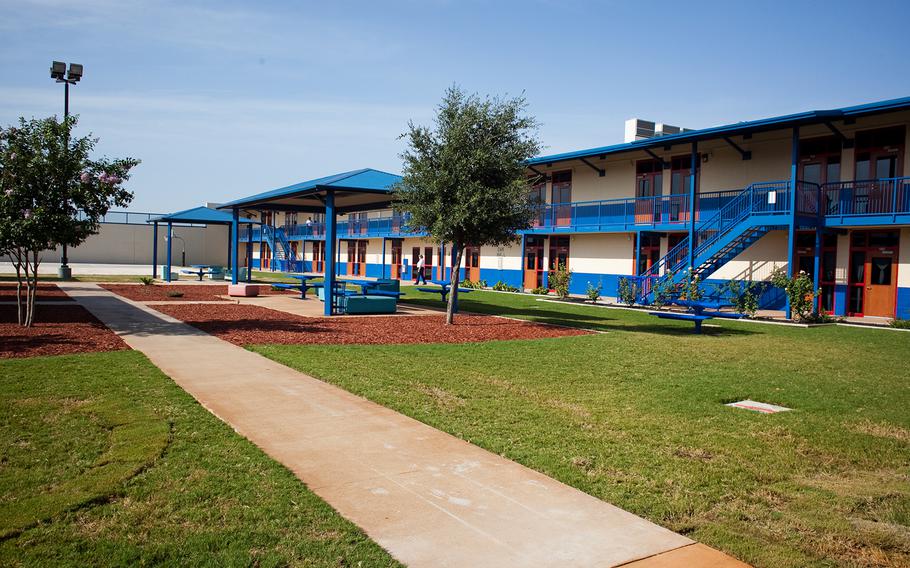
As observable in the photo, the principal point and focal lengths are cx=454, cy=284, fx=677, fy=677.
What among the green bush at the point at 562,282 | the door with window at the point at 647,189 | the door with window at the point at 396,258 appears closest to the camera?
the door with window at the point at 647,189

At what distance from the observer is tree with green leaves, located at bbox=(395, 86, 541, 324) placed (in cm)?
1641

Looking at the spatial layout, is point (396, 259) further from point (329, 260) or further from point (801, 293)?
point (801, 293)

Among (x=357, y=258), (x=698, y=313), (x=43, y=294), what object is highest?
(x=357, y=258)

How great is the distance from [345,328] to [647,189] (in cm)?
1892

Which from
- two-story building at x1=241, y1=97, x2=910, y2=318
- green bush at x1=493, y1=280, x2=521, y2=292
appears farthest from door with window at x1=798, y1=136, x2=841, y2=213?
green bush at x1=493, y1=280, x2=521, y2=292

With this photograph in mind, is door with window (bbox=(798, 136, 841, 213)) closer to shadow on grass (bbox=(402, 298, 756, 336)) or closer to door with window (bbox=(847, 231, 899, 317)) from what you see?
door with window (bbox=(847, 231, 899, 317))

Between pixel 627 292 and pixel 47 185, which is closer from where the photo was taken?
pixel 47 185

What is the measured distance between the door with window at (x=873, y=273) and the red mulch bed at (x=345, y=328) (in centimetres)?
1215

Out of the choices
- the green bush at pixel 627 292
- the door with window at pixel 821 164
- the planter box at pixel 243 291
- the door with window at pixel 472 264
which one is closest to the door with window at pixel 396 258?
the door with window at pixel 472 264

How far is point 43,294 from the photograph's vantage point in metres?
23.4

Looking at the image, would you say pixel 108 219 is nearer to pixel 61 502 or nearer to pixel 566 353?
pixel 566 353

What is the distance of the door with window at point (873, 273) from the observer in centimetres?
2236

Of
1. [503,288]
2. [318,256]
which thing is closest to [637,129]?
[503,288]

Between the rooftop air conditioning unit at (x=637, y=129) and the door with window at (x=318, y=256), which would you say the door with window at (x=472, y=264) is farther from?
the door with window at (x=318, y=256)
